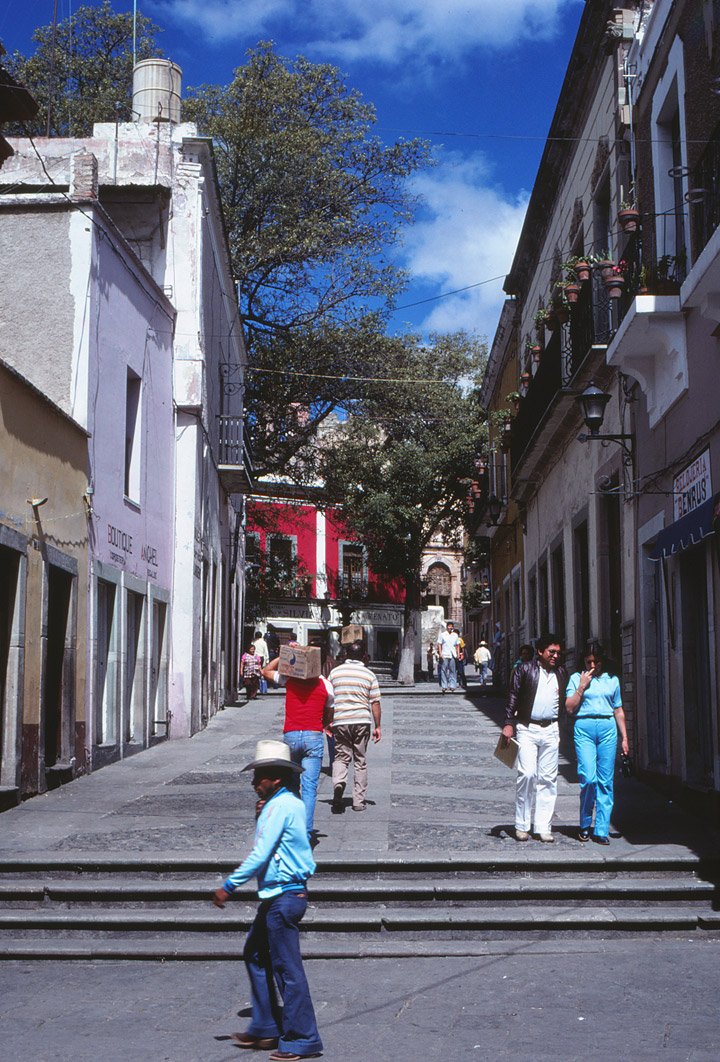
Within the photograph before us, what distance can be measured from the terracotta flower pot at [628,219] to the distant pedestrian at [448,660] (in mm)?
17641

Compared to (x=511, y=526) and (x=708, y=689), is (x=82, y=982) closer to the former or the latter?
(x=708, y=689)

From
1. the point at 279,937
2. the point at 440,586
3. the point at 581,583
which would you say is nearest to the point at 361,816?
the point at 279,937

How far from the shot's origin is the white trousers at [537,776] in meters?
9.55

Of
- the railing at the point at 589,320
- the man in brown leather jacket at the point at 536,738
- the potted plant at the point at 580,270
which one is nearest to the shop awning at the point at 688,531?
the man in brown leather jacket at the point at 536,738

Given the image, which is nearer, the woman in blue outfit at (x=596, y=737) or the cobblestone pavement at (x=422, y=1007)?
the cobblestone pavement at (x=422, y=1007)

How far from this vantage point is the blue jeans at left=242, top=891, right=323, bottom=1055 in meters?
5.23

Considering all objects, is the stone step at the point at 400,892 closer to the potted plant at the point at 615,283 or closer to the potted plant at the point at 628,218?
the potted plant at the point at 615,283

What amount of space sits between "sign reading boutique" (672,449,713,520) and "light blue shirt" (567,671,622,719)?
1.82 metres

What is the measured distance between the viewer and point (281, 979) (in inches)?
209

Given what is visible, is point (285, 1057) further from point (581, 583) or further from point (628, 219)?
point (581, 583)

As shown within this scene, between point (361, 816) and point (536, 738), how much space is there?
72.1 inches

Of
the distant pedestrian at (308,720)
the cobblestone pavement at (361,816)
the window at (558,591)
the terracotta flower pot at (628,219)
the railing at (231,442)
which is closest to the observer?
the cobblestone pavement at (361,816)

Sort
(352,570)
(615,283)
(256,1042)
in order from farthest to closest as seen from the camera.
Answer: (352,570) → (615,283) → (256,1042)

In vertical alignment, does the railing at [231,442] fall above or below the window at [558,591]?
above
